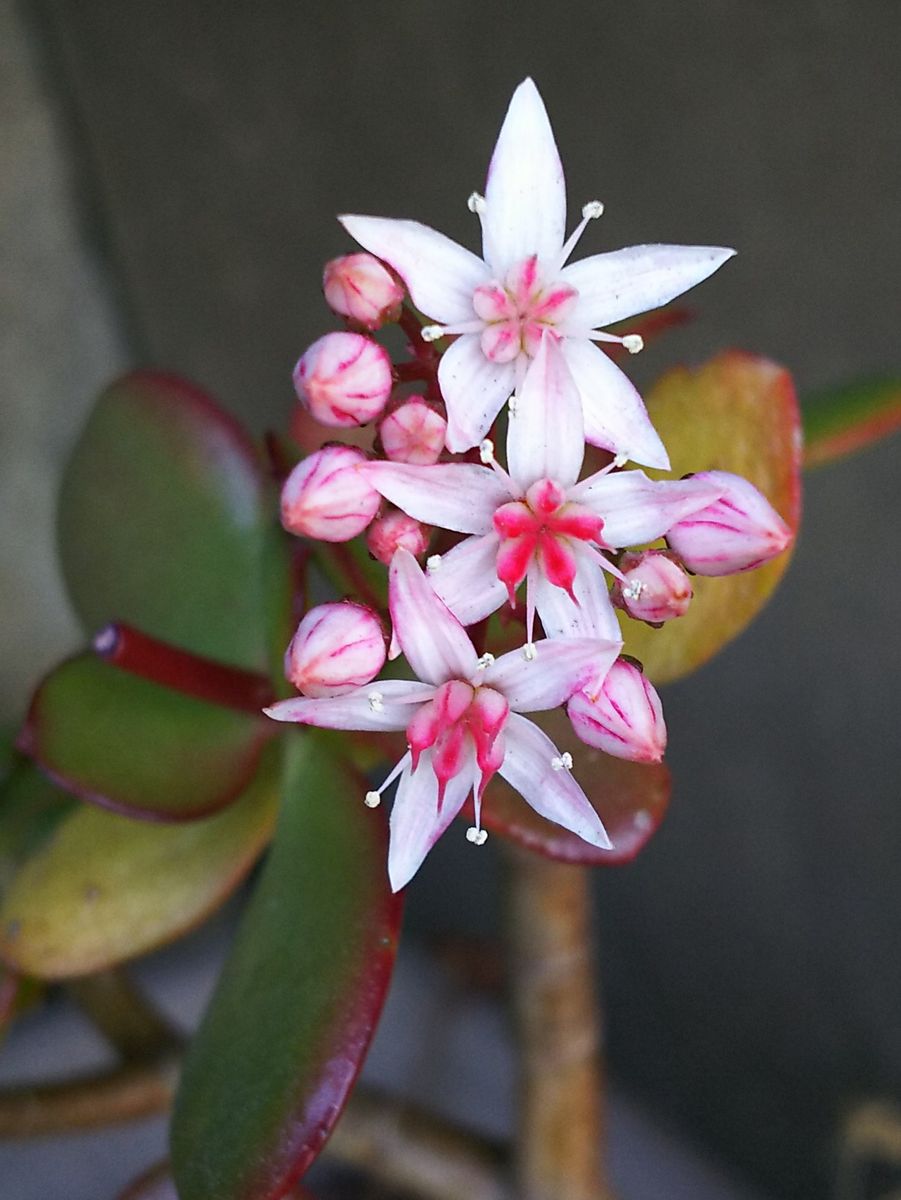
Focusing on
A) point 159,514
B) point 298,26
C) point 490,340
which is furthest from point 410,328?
point 298,26

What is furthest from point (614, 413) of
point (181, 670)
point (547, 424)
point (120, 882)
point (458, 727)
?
point (120, 882)

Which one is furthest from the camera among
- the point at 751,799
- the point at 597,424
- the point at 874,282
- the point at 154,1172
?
the point at 751,799

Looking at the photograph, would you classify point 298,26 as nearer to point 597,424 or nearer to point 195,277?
point 195,277

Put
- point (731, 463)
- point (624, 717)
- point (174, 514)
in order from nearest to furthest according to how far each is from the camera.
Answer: point (624, 717) < point (731, 463) < point (174, 514)

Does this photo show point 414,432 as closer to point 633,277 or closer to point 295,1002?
point 633,277

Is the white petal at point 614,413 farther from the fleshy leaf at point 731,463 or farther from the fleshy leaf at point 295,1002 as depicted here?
the fleshy leaf at point 295,1002
